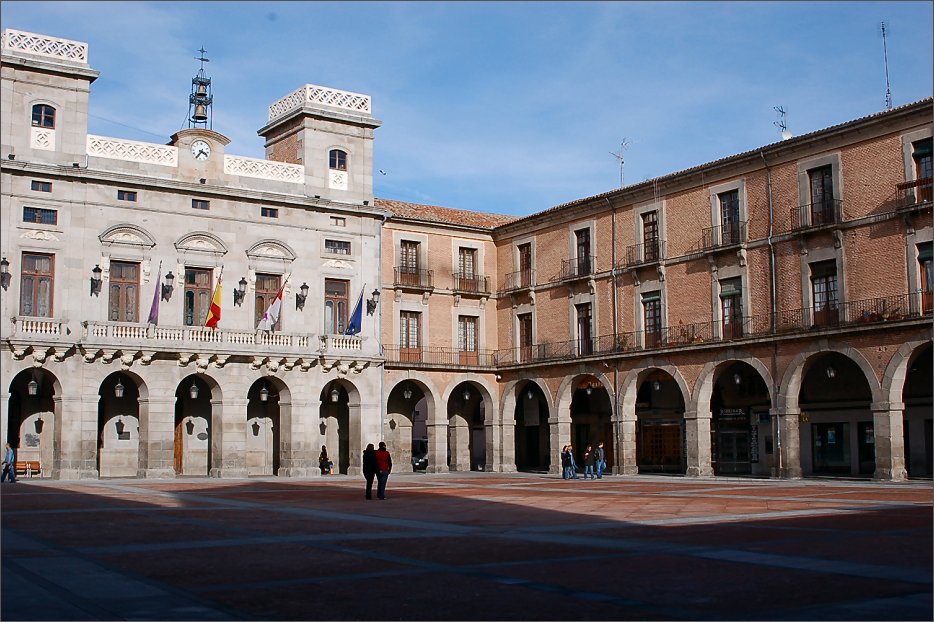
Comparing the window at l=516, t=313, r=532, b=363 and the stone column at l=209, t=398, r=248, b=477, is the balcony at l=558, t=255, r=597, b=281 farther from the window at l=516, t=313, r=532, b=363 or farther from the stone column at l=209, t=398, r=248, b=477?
the stone column at l=209, t=398, r=248, b=477

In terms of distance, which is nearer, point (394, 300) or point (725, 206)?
point (725, 206)

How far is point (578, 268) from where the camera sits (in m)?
45.3

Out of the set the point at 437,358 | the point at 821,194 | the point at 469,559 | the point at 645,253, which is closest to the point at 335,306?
the point at 437,358

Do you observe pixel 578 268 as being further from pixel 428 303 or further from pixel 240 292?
pixel 240 292

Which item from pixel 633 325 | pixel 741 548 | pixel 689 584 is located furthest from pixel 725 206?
pixel 689 584

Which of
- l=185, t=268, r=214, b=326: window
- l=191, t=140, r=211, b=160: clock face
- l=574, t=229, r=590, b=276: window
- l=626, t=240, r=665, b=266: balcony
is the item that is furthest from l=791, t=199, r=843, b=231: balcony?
l=191, t=140, r=211, b=160: clock face

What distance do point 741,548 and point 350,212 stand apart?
32573mm

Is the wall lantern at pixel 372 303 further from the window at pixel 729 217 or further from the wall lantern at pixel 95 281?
the window at pixel 729 217

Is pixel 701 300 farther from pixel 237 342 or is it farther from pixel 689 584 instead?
pixel 689 584

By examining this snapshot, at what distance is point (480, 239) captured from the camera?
162ft

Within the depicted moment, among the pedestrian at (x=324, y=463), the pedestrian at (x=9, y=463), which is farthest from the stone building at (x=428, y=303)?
the pedestrian at (x=9, y=463)

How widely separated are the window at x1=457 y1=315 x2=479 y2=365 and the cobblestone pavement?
23307 mm

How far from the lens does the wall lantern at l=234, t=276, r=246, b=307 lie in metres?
40.6

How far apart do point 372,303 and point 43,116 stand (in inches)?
575
